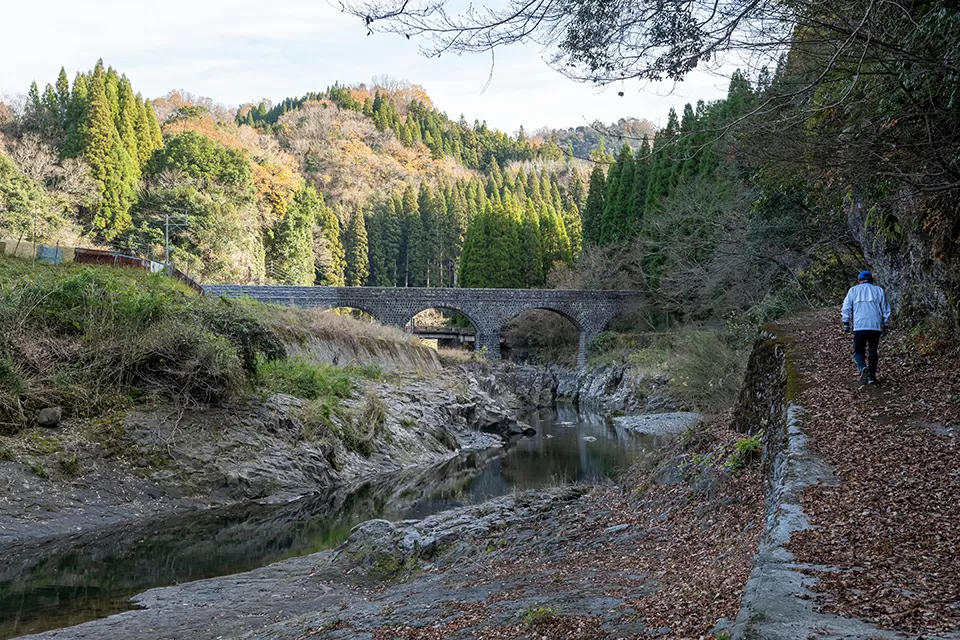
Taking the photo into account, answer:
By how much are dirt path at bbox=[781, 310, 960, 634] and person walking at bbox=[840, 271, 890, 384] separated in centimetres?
21

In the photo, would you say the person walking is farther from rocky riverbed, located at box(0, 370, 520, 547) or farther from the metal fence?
the metal fence

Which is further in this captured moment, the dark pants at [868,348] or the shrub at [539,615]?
the dark pants at [868,348]

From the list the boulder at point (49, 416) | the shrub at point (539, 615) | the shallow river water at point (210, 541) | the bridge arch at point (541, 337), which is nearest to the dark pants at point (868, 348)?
the shrub at point (539, 615)

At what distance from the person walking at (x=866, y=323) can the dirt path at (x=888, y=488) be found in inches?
8.4

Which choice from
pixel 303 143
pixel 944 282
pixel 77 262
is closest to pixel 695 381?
pixel 944 282

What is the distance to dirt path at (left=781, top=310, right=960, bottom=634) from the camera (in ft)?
12.8

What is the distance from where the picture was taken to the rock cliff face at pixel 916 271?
369 inches

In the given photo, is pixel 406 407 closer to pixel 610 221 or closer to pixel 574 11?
pixel 574 11

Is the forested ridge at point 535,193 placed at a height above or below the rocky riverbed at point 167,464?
above

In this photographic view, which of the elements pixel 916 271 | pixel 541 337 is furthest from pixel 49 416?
pixel 541 337

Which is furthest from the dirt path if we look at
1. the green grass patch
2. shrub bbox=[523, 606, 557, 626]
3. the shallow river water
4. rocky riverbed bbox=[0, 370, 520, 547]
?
the green grass patch

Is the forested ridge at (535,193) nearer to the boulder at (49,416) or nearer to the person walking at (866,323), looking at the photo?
the person walking at (866,323)

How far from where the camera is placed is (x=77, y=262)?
769 inches

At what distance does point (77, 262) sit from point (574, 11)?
55.9 feet
